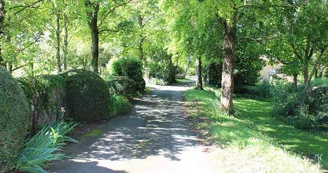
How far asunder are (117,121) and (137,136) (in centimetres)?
223

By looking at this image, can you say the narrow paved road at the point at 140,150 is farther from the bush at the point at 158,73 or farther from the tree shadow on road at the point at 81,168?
the bush at the point at 158,73

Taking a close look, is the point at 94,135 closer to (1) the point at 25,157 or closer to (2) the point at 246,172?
(1) the point at 25,157

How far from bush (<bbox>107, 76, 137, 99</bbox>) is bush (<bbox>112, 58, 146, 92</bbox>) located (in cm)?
270

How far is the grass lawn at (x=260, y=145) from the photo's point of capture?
587 centimetres

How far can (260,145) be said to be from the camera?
704 centimetres

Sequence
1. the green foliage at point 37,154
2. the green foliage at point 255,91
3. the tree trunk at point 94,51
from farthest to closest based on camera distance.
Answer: the green foliage at point 255,91 < the tree trunk at point 94,51 < the green foliage at point 37,154

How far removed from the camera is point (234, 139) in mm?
7758

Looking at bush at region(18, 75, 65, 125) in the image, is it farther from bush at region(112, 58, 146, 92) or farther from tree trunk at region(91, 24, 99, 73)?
bush at region(112, 58, 146, 92)

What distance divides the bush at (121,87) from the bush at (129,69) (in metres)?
2.70

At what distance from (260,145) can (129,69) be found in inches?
513

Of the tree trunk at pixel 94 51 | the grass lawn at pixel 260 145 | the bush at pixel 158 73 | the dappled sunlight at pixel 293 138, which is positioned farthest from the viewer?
the bush at pixel 158 73

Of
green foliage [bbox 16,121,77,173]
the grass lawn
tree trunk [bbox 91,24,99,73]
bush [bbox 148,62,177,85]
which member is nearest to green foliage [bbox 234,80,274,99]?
bush [bbox 148,62,177,85]

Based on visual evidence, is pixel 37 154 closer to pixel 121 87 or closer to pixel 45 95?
pixel 45 95

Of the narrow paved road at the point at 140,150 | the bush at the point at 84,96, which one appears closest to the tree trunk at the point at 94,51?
the bush at the point at 84,96
